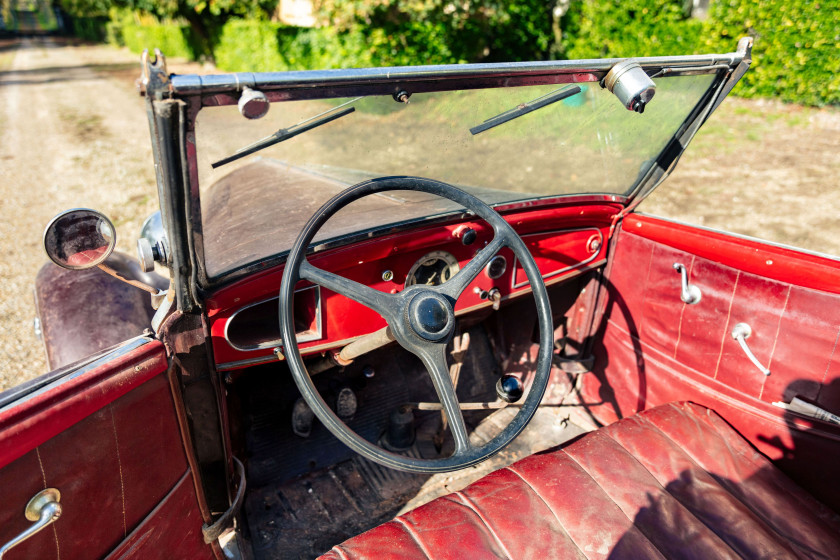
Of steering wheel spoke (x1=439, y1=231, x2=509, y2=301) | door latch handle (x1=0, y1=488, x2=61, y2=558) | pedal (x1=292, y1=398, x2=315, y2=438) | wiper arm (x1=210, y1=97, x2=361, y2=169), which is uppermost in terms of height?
wiper arm (x1=210, y1=97, x2=361, y2=169)

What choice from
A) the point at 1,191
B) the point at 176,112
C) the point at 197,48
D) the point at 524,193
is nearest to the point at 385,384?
the point at 524,193

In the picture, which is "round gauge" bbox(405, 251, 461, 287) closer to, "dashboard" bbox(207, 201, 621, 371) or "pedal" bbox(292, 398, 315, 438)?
"dashboard" bbox(207, 201, 621, 371)

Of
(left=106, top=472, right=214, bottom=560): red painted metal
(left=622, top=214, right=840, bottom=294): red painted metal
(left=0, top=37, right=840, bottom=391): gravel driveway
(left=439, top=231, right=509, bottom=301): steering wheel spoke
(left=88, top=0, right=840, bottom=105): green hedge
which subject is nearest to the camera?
(left=106, top=472, right=214, bottom=560): red painted metal

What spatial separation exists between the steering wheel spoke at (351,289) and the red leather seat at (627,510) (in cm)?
64

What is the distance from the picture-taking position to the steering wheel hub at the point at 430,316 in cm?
160

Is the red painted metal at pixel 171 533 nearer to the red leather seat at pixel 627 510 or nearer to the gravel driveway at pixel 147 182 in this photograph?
the red leather seat at pixel 627 510

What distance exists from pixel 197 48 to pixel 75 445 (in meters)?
22.7

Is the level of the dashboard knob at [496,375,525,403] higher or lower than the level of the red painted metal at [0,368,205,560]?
lower

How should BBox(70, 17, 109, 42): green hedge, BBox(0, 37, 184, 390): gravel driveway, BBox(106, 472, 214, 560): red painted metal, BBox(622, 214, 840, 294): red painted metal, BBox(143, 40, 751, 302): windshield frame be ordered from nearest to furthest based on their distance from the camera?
1. BBox(143, 40, 751, 302): windshield frame
2. BBox(106, 472, 214, 560): red painted metal
3. BBox(622, 214, 840, 294): red painted metal
4. BBox(0, 37, 184, 390): gravel driveway
5. BBox(70, 17, 109, 42): green hedge

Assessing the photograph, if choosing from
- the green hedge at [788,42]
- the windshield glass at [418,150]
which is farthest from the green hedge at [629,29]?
the windshield glass at [418,150]

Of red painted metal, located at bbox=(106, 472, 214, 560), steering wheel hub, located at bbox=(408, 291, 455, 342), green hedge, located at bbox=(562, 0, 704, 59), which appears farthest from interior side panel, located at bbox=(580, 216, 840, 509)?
green hedge, located at bbox=(562, 0, 704, 59)

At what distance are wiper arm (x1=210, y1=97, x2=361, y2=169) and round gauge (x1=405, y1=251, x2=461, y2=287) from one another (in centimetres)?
59

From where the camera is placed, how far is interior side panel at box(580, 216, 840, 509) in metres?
1.90

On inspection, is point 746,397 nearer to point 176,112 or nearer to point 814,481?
point 814,481
